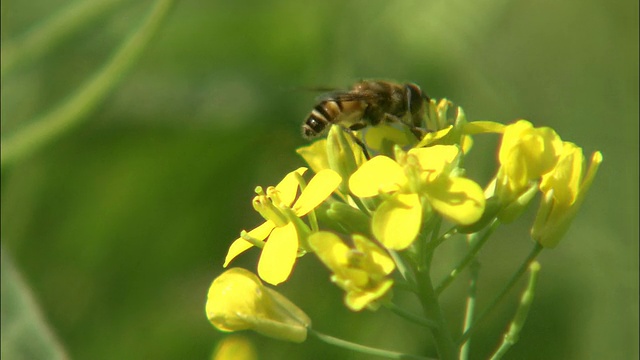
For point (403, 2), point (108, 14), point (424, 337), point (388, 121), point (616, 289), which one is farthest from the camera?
point (403, 2)

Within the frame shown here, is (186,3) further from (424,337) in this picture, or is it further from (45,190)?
(424,337)

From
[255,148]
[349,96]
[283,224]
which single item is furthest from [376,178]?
[255,148]

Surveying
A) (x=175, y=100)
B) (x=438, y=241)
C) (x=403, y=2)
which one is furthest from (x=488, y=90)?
(x=438, y=241)

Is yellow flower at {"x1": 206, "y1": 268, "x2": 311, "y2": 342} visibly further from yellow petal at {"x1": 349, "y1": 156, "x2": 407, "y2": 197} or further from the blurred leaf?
the blurred leaf

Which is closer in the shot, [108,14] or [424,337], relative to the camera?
[424,337]

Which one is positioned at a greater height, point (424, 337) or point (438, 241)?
point (438, 241)

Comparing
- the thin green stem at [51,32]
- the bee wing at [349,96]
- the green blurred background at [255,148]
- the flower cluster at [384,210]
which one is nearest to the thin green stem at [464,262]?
the flower cluster at [384,210]

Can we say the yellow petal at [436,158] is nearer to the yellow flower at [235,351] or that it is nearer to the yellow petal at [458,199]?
the yellow petal at [458,199]

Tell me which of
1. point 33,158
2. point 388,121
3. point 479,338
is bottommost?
point 479,338
